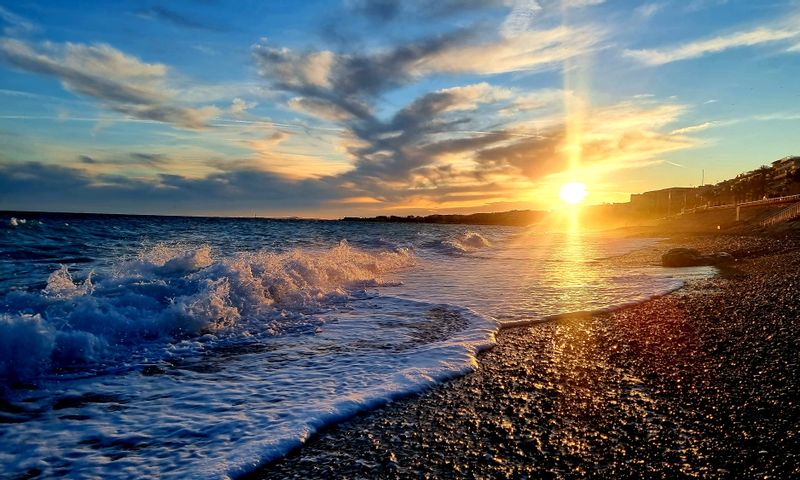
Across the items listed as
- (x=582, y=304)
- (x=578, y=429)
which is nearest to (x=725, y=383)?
(x=578, y=429)

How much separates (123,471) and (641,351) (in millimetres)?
7369

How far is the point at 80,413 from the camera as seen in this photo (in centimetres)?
548

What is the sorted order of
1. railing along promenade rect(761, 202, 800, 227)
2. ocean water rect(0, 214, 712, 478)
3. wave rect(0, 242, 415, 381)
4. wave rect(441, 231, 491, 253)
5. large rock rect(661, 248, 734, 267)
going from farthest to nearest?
wave rect(441, 231, 491, 253), railing along promenade rect(761, 202, 800, 227), large rock rect(661, 248, 734, 267), wave rect(0, 242, 415, 381), ocean water rect(0, 214, 712, 478)

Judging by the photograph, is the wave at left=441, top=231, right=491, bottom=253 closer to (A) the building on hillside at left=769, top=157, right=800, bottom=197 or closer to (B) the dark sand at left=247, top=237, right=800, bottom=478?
(B) the dark sand at left=247, top=237, right=800, bottom=478

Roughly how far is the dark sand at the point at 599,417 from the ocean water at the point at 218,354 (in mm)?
670

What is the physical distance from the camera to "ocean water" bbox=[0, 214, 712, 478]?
184 inches

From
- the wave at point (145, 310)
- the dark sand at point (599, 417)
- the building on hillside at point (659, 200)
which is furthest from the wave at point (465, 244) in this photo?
the building on hillside at point (659, 200)

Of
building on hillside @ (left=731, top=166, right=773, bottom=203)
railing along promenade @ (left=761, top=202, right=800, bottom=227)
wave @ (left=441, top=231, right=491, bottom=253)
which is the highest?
building on hillside @ (left=731, top=166, right=773, bottom=203)

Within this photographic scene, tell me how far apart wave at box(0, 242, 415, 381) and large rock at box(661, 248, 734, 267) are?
14468 millimetres

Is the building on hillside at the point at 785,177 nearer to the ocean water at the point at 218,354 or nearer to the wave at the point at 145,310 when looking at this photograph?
the ocean water at the point at 218,354

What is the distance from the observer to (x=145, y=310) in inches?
398

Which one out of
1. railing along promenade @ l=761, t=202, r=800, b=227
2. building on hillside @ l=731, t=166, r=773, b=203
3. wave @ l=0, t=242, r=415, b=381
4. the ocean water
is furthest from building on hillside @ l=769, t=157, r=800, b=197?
wave @ l=0, t=242, r=415, b=381

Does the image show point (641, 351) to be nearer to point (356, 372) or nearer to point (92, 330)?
point (356, 372)

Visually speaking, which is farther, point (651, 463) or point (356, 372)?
point (356, 372)
